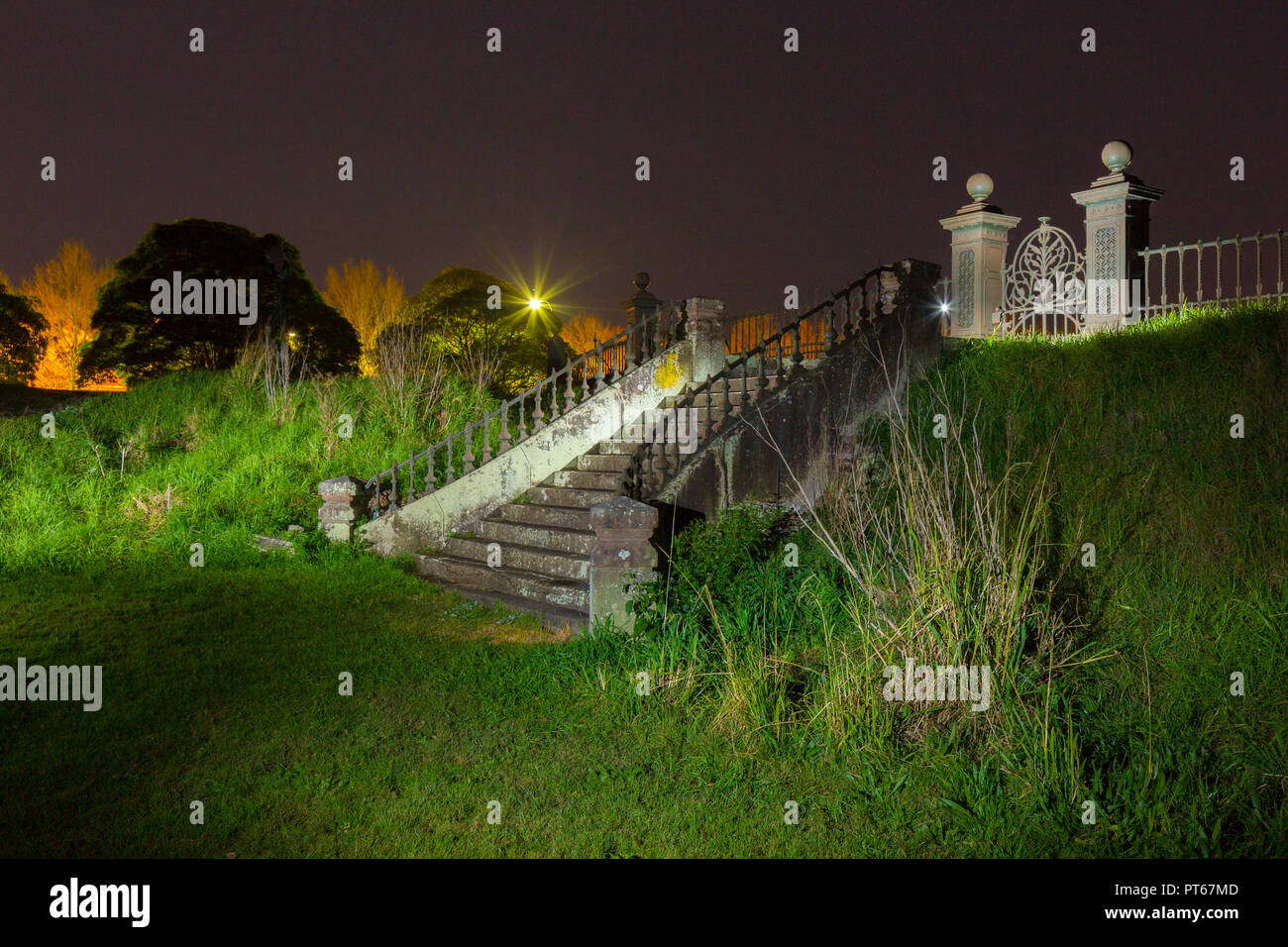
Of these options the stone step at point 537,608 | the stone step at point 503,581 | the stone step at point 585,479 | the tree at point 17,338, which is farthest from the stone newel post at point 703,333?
the tree at point 17,338

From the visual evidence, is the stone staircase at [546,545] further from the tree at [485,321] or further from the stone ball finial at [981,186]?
the tree at [485,321]

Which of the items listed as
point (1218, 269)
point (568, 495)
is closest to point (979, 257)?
point (1218, 269)

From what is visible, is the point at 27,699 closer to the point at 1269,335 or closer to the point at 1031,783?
the point at 1031,783

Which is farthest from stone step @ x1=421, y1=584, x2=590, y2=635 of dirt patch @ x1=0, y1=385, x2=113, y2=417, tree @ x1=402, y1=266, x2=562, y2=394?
tree @ x1=402, y1=266, x2=562, y2=394

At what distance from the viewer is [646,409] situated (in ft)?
39.8

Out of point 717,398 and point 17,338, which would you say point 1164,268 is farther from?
point 17,338

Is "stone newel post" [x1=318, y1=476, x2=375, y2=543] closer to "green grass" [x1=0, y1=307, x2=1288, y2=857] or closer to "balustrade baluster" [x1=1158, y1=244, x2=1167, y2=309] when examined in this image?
"green grass" [x1=0, y1=307, x2=1288, y2=857]

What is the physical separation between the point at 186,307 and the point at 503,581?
68.6ft

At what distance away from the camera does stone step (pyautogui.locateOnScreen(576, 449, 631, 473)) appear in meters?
10.9

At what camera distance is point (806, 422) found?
10.1 meters

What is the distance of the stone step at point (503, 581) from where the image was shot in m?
8.42

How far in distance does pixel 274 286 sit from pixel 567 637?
2397cm

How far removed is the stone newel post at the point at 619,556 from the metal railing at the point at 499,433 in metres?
4.16
